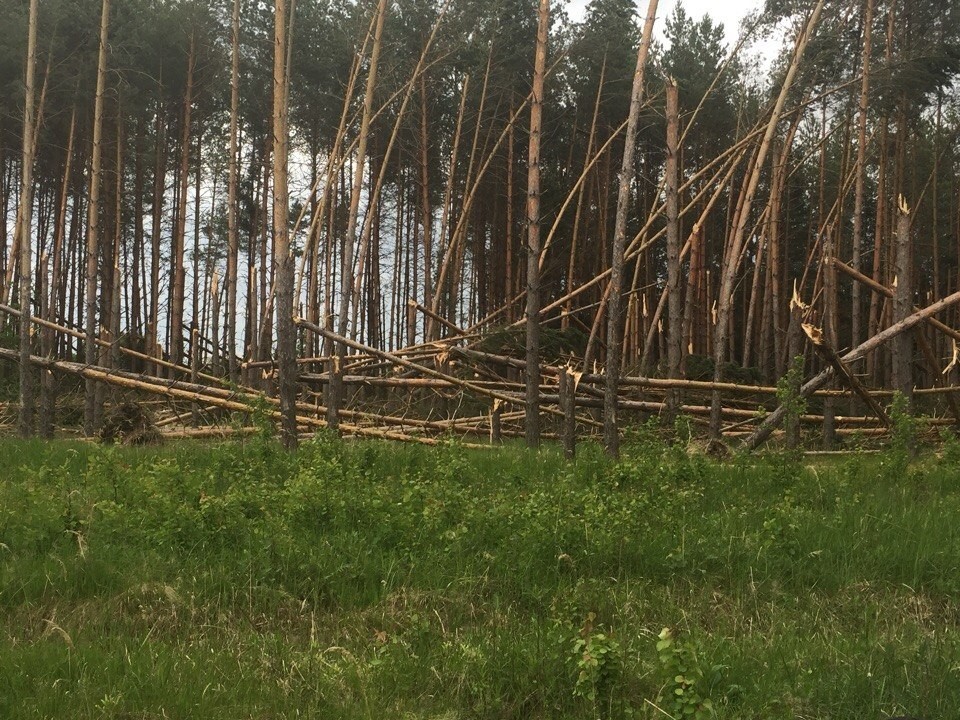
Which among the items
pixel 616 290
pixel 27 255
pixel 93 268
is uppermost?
pixel 27 255

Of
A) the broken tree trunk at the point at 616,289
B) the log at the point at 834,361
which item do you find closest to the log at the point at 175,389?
the broken tree trunk at the point at 616,289

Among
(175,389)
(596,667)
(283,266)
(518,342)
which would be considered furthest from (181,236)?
(596,667)

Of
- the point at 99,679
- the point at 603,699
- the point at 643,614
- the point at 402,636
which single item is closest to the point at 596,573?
the point at 643,614

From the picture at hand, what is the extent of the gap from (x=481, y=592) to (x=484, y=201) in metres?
23.1

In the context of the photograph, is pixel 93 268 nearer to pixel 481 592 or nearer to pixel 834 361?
pixel 834 361

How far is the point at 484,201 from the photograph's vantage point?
27719 millimetres

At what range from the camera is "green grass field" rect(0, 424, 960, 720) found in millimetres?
3969

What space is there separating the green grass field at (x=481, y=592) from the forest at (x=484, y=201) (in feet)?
7.82

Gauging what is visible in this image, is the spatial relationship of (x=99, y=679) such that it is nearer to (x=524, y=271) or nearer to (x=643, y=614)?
(x=643, y=614)

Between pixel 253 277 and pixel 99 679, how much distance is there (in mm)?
20921

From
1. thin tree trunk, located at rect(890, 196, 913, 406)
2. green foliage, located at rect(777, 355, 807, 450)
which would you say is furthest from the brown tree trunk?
thin tree trunk, located at rect(890, 196, 913, 406)

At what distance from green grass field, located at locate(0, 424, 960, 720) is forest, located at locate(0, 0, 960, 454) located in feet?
7.82

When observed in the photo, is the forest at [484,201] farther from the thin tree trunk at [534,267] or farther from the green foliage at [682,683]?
the green foliage at [682,683]

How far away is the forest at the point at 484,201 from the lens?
12.4 metres
